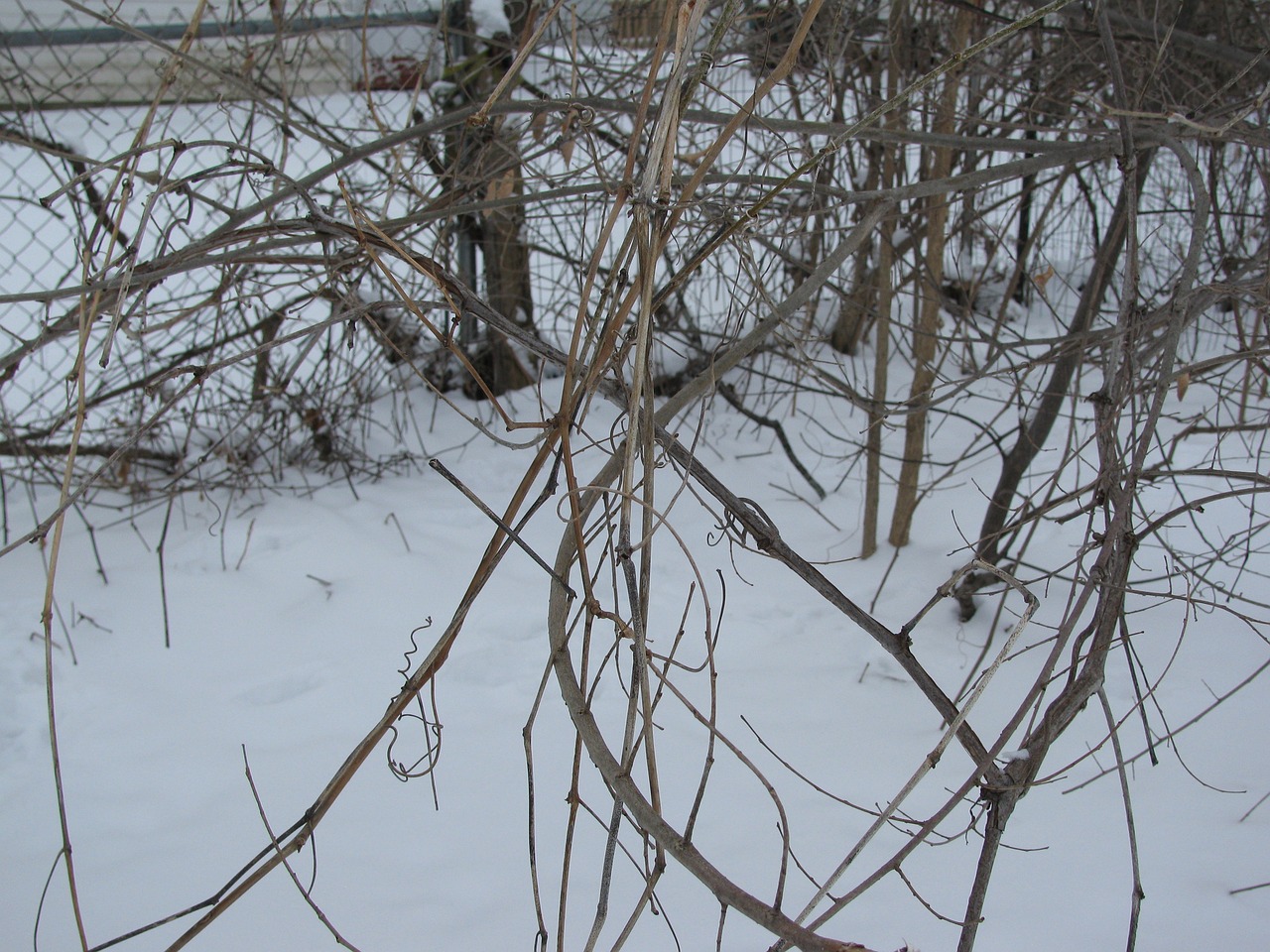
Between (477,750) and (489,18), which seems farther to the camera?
(489,18)

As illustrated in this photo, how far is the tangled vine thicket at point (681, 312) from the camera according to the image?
0.94 meters

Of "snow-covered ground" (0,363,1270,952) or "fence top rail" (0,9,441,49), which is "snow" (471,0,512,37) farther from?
"snow-covered ground" (0,363,1270,952)

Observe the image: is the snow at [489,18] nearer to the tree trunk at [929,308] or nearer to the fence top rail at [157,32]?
the fence top rail at [157,32]

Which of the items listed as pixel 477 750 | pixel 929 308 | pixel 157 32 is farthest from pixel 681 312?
pixel 477 750

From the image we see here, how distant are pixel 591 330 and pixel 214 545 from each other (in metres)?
1.87

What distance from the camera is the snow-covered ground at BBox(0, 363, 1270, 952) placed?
1376 millimetres

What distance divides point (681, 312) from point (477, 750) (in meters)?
1.91

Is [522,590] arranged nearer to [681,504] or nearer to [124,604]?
[681,504]

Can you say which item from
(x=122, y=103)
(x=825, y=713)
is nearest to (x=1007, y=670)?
(x=825, y=713)

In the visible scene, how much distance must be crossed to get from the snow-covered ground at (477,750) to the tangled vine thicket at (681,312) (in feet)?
0.25

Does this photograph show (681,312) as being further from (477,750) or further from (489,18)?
(477,750)

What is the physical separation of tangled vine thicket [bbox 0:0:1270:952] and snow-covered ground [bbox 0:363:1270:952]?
0.08 m

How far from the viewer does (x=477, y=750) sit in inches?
69.2

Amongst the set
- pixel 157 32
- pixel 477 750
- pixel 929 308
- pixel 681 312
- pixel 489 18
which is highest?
pixel 489 18
